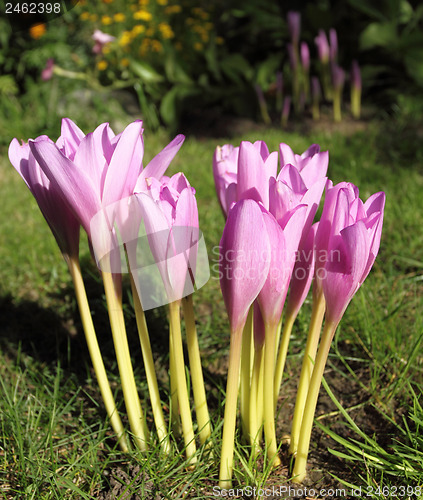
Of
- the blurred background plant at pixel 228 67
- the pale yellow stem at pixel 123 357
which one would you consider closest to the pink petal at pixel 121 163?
the pale yellow stem at pixel 123 357

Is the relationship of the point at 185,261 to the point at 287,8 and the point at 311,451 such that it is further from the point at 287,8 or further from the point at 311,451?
the point at 287,8

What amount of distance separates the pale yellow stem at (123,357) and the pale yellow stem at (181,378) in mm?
118

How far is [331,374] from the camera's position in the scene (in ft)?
5.66

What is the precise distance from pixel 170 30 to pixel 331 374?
5.20 m

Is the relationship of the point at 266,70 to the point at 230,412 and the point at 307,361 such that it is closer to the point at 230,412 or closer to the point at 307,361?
the point at 307,361

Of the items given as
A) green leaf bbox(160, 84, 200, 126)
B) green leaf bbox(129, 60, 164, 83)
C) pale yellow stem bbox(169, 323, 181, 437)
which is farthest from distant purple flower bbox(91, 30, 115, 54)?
pale yellow stem bbox(169, 323, 181, 437)

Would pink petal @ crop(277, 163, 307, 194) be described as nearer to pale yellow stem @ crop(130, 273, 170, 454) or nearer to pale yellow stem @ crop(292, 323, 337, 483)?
pale yellow stem @ crop(292, 323, 337, 483)

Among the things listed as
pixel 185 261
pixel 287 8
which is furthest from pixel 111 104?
pixel 185 261

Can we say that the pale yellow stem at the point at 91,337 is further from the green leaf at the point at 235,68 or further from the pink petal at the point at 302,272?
the green leaf at the point at 235,68

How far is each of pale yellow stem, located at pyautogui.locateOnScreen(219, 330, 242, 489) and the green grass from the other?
0.04 meters

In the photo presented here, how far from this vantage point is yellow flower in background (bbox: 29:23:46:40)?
5.82 meters

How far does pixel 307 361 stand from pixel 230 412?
0.75 feet

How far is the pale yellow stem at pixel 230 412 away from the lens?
110 centimetres

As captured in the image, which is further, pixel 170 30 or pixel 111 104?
pixel 170 30
